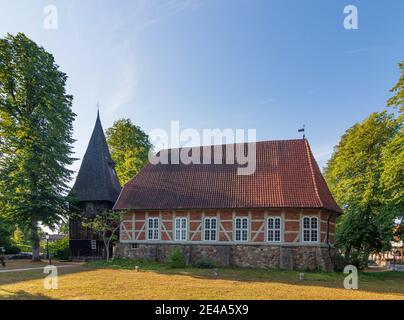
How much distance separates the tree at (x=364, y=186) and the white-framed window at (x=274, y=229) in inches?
260

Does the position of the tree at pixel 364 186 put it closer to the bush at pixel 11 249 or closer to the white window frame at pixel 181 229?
the white window frame at pixel 181 229

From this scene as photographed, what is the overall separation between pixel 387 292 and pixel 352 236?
11754 millimetres

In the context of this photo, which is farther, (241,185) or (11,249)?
(11,249)

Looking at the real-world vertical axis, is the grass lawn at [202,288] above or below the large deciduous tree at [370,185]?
below

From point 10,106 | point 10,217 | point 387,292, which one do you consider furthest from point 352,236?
point 10,106

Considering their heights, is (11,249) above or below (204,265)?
below

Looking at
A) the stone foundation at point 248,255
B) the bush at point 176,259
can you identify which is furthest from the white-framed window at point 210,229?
the bush at point 176,259

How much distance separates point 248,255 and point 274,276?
4.07 metres

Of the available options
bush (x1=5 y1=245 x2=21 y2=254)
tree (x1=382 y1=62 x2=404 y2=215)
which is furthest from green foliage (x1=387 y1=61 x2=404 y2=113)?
bush (x1=5 y1=245 x2=21 y2=254)

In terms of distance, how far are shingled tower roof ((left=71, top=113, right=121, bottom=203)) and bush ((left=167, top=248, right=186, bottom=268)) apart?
9530mm

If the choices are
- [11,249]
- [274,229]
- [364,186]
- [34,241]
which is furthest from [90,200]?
[364,186]

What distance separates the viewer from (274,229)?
Answer: 77.0ft

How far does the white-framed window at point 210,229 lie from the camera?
24.9m

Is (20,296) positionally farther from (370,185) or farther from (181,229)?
(370,185)
